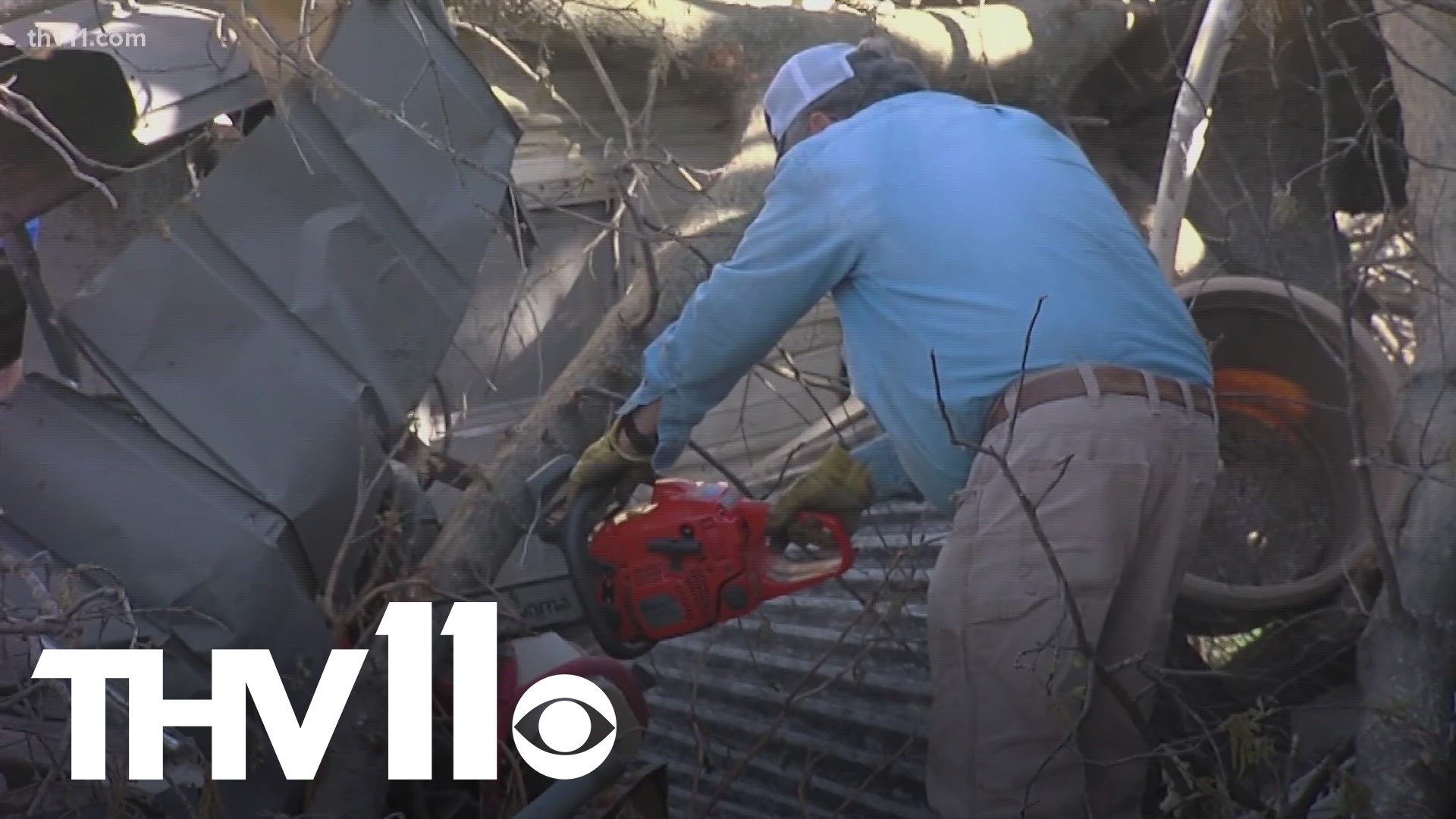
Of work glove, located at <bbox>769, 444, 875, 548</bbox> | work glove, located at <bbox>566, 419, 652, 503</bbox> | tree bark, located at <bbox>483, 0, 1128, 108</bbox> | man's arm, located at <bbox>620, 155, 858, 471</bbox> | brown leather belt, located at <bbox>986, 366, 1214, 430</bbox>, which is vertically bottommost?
work glove, located at <bbox>769, 444, 875, 548</bbox>

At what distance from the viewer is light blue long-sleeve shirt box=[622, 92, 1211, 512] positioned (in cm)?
241

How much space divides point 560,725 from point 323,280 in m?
0.95

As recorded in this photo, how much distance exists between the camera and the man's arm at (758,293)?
8.13ft

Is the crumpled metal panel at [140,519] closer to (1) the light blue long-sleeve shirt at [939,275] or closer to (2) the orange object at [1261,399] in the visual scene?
(1) the light blue long-sleeve shirt at [939,275]

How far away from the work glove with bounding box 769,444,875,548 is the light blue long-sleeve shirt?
19 cm

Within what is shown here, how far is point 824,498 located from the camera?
276 cm

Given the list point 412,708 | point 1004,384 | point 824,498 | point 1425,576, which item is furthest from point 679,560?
point 1425,576

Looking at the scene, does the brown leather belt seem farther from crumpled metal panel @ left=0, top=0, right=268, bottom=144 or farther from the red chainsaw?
crumpled metal panel @ left=0, top=0, right=268, bottom=144

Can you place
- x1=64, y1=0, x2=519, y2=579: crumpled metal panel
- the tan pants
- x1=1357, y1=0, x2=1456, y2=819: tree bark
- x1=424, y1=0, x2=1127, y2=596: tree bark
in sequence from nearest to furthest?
x1=1357, y1=0, x2=1456, y2=819: tree bark
the tan pants
x1=64, y1=0, x2=519, y2=579: crumpled metal panel
x1=424, y1=0, x2=1127, y2=596: tree bark

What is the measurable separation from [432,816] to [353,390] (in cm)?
85

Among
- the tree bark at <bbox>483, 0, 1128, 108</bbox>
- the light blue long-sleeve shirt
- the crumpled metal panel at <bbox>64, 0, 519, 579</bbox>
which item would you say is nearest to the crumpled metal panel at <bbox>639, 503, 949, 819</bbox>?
the light blue long-sleeve shirt

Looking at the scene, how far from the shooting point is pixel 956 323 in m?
2.42

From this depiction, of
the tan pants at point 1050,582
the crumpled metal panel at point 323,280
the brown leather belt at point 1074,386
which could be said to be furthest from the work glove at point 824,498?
the crumpled metal panel at point 323,280

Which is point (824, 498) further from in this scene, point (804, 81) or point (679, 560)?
point (804, 81)
